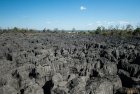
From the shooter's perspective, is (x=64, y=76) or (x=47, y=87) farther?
(x=64, y=76)

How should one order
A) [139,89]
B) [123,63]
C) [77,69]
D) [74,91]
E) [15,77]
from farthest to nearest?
1. [123,63]
2. [77,69]
3. [15,77]
4. [139,89]
5. [74,91]

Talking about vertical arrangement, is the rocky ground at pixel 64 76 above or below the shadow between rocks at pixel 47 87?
above

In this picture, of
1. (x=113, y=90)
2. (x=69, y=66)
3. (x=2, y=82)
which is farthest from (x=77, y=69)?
(x=2, y=82)

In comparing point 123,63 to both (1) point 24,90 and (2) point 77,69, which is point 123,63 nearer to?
(2) point 77,69

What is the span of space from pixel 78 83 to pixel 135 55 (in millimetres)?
7644

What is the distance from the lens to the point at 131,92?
7684mm

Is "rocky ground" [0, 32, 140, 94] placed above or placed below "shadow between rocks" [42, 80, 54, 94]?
above

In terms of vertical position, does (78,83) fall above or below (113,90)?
above

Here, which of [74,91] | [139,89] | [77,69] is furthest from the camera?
[77,69]

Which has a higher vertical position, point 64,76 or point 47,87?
point 64,76

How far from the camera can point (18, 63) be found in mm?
11195

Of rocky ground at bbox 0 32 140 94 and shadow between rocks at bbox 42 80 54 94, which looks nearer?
rocky ground at bbox 0 32 140 94

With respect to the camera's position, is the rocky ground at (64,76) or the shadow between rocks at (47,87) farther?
the shadow between rocks at (47,87)

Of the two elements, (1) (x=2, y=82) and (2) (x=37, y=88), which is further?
(1) (x=2, y=82)
